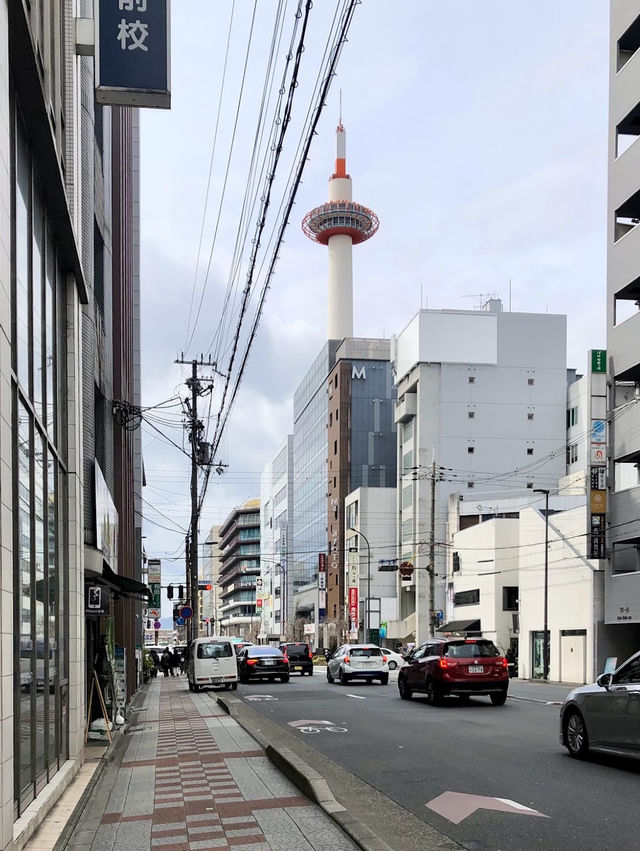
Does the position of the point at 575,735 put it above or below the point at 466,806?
below

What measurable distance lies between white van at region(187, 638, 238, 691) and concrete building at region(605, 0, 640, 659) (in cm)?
1755

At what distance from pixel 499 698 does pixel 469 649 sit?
1.52 meters

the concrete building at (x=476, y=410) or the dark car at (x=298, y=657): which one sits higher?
the concrete building at (x=476, y=410)

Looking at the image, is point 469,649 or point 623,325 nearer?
point 469,649

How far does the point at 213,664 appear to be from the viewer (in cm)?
3391

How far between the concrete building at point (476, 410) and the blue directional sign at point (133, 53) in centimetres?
7404

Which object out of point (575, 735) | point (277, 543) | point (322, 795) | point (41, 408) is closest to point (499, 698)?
point (575, 735)

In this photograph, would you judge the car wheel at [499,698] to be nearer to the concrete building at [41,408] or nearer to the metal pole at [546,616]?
the concrete building at [41,408]

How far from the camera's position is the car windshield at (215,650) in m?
34.0

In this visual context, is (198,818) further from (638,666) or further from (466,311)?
(466,311)

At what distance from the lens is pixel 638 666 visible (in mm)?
11844

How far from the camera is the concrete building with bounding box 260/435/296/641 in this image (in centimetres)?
13162

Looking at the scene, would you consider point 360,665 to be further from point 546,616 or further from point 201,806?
point 201,806

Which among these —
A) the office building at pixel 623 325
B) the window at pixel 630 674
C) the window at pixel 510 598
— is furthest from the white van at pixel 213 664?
the window at pixel 510 598
